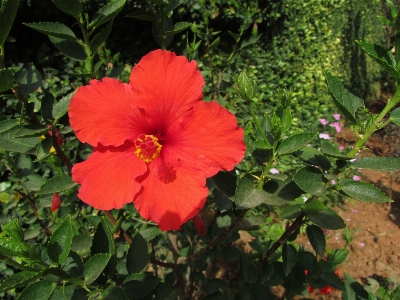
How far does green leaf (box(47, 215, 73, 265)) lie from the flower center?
27cm

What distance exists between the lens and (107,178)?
0.94 m

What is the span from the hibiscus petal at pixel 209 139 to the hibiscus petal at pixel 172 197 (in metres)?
0.03

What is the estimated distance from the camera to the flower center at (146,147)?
3.20 feet

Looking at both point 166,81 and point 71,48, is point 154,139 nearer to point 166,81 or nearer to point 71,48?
point 166,81

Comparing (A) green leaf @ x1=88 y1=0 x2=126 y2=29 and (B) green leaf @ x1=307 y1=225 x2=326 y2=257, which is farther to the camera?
(B) green leaf @ x1=307 y1=225 x2=326 y2=257

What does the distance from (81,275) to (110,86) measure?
0.54 m

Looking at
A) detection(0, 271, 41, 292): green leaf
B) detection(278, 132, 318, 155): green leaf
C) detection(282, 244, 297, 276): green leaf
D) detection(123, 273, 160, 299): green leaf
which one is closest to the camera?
detection(0, 271, 41, 292): green leaf

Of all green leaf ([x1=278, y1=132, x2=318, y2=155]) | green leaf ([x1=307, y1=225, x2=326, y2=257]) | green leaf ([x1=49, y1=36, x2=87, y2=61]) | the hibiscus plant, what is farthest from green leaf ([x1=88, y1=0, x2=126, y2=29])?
green leaf ([x1=307, y1=225, x2=326, y2=257])

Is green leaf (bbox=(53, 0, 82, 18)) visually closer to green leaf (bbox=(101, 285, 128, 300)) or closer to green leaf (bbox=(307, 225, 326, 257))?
green leaf (bbox=(101, 285, 128, 300))

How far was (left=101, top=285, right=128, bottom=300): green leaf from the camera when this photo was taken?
2.85 ft

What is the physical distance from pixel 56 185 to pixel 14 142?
182mm

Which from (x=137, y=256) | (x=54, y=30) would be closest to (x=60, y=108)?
(x=54, y=30)

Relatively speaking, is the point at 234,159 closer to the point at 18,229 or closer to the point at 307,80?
the point at 18,229

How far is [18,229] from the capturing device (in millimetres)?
847
